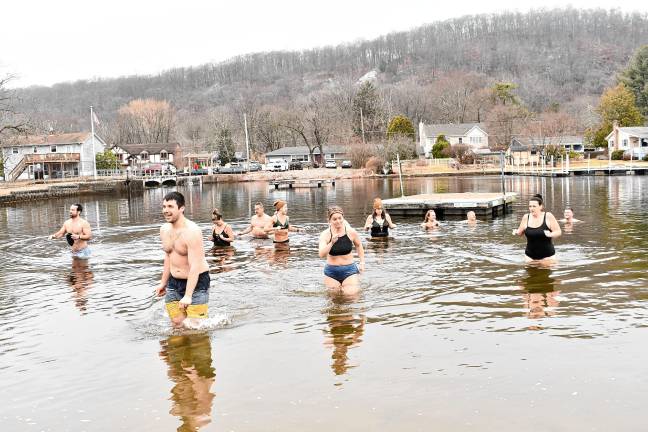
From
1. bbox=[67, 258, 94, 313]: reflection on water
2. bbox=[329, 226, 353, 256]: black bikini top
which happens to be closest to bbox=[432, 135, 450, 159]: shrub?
bbox=[67, 258, 94, 313]: reflection on water

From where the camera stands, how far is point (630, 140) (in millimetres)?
96312

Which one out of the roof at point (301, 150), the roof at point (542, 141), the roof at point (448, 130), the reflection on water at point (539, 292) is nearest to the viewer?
the reflection on water at point (539, 292)

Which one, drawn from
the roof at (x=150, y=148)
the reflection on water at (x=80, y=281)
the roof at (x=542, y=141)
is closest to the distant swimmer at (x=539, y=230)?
the reflection on water at (x=80, y=281)

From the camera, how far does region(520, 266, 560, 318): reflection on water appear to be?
11.7 m

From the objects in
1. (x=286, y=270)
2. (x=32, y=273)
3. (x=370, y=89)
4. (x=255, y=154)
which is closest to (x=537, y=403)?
(x=286, y=270)

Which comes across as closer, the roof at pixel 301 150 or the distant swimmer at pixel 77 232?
the distant swimmer at pixel 77 232

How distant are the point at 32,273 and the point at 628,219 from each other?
2193 centimetres

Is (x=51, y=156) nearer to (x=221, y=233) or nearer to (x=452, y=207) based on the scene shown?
(x=452, y=207)

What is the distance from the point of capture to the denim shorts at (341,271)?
12.9 metres

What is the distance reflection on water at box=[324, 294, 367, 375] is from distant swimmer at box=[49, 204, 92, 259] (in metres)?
9.46

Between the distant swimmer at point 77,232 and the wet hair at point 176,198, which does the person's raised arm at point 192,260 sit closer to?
the wet hair at point 176,198

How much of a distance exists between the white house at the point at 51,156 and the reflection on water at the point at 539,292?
279 ft

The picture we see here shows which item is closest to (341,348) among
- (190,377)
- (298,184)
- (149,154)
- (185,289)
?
(190,377)

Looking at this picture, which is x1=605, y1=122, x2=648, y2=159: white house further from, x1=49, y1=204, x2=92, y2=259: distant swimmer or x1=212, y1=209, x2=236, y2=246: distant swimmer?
x1=49, y1=204, x2=92, y2=259: distant swimmer
